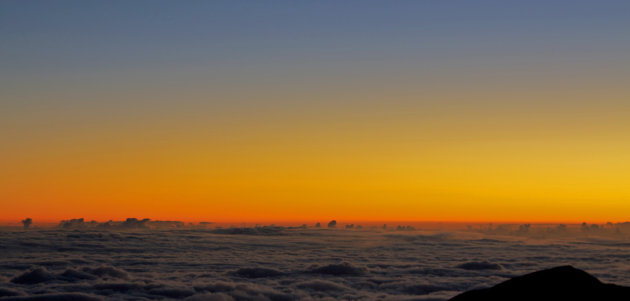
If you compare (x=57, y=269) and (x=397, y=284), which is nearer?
(x=397, y=284)

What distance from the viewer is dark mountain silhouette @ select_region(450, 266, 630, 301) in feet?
68.1

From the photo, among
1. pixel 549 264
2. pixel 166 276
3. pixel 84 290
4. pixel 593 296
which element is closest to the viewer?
pixel 593 296

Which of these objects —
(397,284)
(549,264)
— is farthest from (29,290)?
(549,264)

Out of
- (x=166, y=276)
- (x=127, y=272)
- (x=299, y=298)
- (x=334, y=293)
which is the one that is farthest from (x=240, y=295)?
(x=127, y=272)

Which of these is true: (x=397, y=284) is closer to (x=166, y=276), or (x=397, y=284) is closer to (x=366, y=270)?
(x=366, y=270)

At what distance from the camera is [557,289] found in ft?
70.3

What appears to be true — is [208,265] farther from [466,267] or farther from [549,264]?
[549,264]

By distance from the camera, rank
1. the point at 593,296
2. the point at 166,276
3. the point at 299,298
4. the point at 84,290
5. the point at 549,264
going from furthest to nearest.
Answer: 1. the point at 549,264
2. the point at 166,276
3. the point at 84,290
4. the point at 299,298
5. the point at 593,296

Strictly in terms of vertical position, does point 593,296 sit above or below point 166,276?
above

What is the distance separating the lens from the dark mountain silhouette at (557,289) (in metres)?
20.8

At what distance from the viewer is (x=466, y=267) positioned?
638 ft

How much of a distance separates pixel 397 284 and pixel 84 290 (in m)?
90.5

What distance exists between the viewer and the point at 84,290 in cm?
14250

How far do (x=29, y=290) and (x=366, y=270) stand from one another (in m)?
116
